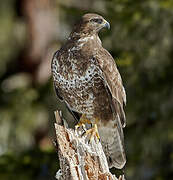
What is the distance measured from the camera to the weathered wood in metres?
5.18

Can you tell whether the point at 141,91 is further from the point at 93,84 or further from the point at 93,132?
the point at 93,132

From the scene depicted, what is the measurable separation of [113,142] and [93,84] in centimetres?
70

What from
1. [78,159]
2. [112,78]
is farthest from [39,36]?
[78,159]

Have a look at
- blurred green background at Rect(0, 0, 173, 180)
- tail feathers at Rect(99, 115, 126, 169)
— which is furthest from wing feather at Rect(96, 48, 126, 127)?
blurred green background at Rect(0, 0, 173, 180)

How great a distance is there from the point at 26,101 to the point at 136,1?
348 cm

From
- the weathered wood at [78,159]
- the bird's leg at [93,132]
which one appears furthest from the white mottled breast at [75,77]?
the weathered wood at [78,159]

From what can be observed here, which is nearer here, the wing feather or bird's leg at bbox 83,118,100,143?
bird's leg at bbox 83,118,100,143

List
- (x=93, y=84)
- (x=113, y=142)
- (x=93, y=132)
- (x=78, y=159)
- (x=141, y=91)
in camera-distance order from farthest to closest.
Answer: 1. (x=141, y=91)
2. (x=113, y=142)
3. (x=93, y=84)
4. (x=93, y=132)
5. (x=78, y=159)

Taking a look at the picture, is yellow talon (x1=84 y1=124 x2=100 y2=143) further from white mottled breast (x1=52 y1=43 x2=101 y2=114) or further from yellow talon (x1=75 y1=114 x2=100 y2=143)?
white mottled breast (x1=52 y1=43 x2=101 y2=114)

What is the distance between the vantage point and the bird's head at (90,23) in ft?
21.1

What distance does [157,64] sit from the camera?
349 inches

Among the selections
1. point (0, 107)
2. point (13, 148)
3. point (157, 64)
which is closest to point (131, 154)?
point (157, 64)

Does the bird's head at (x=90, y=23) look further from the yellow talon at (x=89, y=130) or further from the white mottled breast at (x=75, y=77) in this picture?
the yellow talon at (x=89, y=130)

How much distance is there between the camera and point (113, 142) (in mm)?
6617
